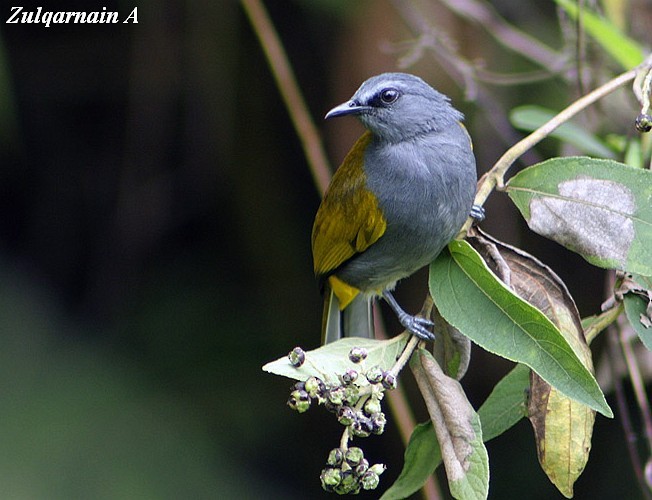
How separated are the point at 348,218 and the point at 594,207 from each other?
78 centimetres

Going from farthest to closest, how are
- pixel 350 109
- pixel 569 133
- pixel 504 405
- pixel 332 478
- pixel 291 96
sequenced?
pixel 291 96 < pixel 569 133 < pixel 350 109 < pixel 504 405 < pixel 332 478

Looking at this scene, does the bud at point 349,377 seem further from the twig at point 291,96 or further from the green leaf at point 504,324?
the twig at point 291,96

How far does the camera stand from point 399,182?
233 cm

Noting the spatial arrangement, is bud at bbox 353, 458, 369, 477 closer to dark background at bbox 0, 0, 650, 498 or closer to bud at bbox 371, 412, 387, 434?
bud at bbox 371, 412, 387, 434

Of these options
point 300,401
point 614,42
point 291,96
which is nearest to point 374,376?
point 300,401

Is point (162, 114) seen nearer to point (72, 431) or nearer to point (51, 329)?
point (51, 329)

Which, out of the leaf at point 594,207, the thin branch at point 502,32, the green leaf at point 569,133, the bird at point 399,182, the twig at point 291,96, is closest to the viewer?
the leaf at point 594,207

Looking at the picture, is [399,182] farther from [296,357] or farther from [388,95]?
[296,357]

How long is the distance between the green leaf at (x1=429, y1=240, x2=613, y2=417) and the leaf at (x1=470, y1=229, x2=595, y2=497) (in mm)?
101

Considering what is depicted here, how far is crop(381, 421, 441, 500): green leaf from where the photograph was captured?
1844 mm

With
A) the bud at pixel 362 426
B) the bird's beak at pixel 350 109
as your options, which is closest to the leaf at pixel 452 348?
the bud at pixel 362 426

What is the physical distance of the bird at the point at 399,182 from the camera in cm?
223

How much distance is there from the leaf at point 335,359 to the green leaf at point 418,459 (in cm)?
18

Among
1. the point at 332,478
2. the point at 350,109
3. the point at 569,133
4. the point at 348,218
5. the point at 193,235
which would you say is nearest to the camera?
the point at 332,478
